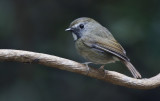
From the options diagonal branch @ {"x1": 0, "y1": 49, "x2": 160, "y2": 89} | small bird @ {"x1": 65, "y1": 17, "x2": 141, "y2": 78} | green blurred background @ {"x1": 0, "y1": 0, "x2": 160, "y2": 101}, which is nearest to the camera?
diagonal branch @ {"x1": 0, "y1": 49, "x2": 160, "y2": 89}

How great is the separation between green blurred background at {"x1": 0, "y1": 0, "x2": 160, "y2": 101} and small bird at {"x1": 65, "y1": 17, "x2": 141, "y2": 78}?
0.84m

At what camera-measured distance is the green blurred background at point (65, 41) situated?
4742 mm

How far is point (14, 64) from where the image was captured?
16.9 feet

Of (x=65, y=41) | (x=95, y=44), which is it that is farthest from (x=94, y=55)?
(x=65, y=41)

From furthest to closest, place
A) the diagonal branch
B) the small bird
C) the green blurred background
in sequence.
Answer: the green blurred background
the small bird
the diagonal branch

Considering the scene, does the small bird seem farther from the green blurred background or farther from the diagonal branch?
the green blurred background

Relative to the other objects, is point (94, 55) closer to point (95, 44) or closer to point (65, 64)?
point (95, 44)

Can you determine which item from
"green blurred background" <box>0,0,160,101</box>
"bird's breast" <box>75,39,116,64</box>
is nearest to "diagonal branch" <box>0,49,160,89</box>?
"bird's breast" <box>75,39,116,64</box>

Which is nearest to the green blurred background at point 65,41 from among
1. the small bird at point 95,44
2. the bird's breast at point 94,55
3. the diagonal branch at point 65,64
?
the small bird at point 95,44

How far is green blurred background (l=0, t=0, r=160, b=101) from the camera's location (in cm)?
474

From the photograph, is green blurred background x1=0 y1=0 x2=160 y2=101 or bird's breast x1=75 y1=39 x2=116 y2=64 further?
green blurred background x1=0 y1=0 x2=160 y2=101

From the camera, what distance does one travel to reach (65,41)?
5074 mm
